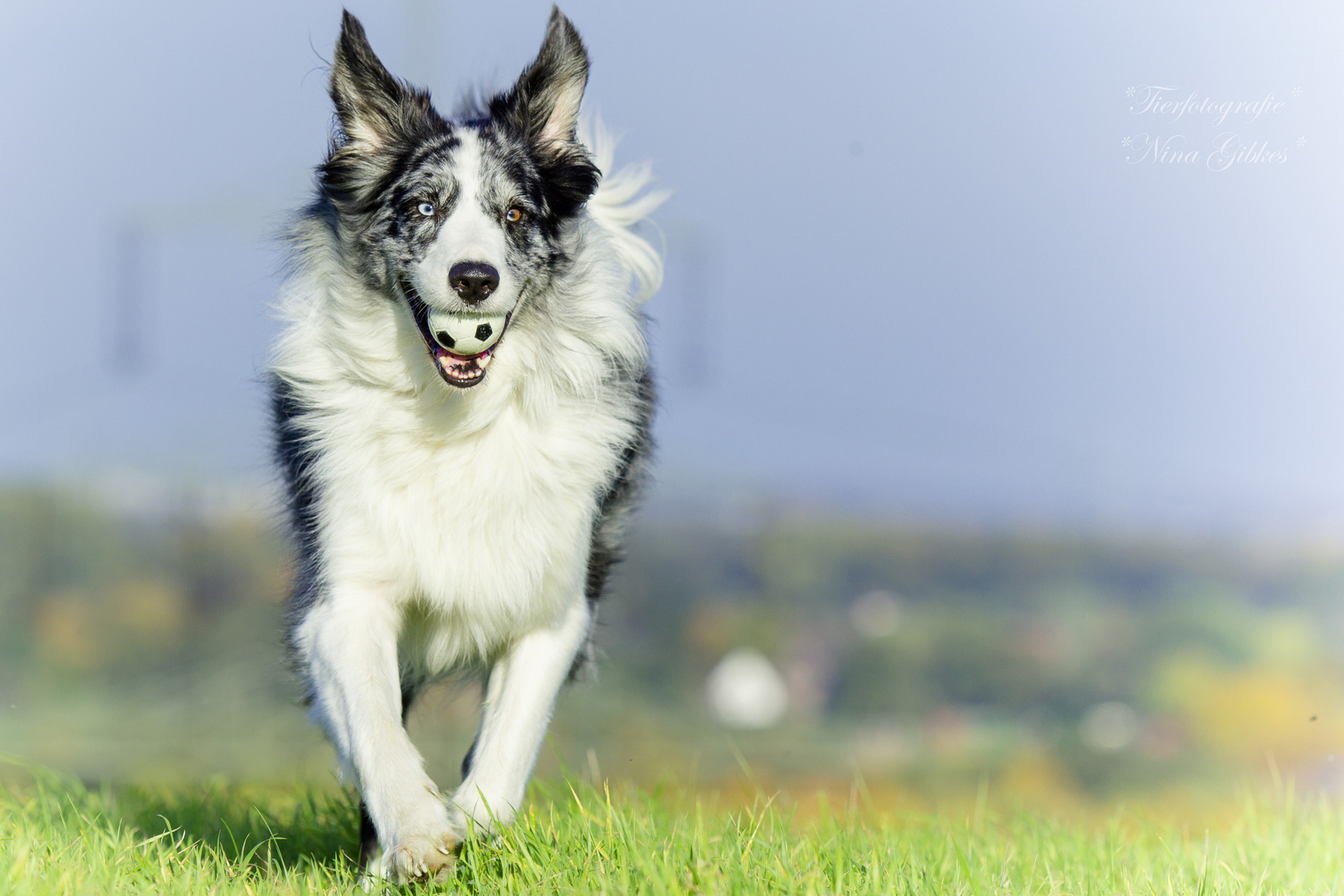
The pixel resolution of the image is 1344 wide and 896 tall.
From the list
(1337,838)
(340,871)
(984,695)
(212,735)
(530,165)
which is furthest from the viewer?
(984,695)

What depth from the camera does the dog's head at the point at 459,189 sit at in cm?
325

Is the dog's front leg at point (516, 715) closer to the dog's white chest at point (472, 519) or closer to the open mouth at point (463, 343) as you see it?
the dog's white chest at point (472, 519)

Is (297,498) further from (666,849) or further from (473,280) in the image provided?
(666,849)

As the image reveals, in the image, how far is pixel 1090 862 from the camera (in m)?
3.61

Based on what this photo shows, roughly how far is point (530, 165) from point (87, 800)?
2884 mm

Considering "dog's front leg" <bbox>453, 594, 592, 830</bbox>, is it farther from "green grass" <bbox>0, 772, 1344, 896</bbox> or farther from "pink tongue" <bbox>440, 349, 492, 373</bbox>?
"pink tongue" <bbox>440, 349, 492, 373</bbox>

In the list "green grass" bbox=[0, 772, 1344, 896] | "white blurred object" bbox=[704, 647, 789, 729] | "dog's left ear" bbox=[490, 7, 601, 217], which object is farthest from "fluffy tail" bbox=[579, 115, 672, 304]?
"white blurred object" bbox=[704, 647, 789, 729]

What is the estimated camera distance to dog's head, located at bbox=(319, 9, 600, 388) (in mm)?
3248

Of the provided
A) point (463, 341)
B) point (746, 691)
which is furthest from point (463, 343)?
point (746, 691)

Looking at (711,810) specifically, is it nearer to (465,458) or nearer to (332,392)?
(465,458)

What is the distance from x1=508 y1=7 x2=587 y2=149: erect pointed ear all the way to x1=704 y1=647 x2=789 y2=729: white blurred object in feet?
21.8

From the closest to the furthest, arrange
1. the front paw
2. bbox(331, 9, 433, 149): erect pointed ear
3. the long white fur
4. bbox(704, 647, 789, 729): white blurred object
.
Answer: the front paw → the long white fur → bbox(331, 9, 433, 149): erect pointed ear → bbox(704, 647, 789, 729): white blurred object

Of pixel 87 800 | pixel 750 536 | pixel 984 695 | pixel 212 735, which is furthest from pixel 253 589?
pixel 984 695

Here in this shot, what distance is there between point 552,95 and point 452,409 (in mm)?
1152
